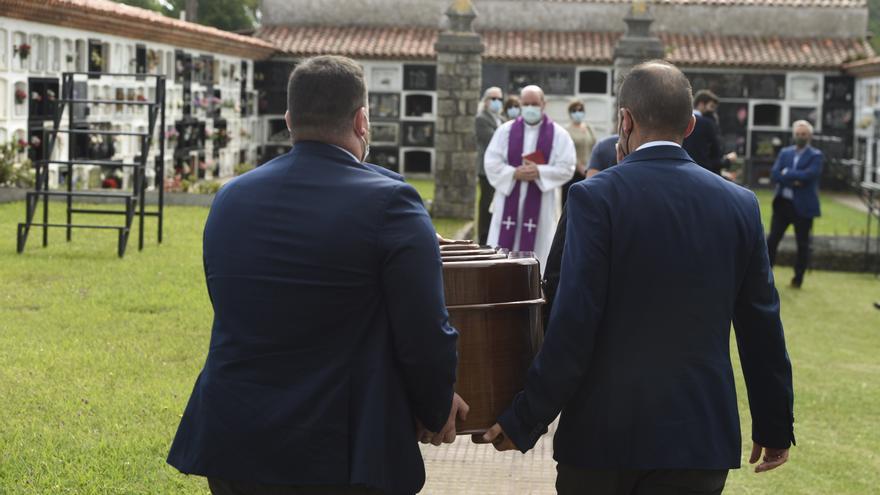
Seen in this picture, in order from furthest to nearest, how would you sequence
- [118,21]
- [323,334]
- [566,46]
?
[566,46] < [118,21] < [323,334]

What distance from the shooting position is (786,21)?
103 feet

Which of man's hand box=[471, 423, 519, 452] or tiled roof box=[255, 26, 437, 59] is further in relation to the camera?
tiled roof box=[255, 26, 437, 59]

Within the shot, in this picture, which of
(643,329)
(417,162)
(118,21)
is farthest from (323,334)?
(417,162)

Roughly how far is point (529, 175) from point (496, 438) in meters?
6.67

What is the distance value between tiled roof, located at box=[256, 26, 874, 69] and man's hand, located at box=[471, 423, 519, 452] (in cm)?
2555

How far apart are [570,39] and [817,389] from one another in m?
23.2

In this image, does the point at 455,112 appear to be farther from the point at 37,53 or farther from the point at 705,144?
the point at 705,144

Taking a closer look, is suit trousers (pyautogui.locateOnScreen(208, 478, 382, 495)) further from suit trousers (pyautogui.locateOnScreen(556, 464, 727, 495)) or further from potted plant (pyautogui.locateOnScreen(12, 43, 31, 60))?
potted plant (pyautogui.locateOnScreen(12, 43, 31, 60))

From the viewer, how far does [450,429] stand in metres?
3.14

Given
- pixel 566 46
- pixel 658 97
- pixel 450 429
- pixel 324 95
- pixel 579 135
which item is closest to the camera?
pixel 324 95

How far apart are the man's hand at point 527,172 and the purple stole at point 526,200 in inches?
3.9

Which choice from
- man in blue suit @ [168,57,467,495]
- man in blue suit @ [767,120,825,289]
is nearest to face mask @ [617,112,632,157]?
man in blue suit @ [168,57,467,495]

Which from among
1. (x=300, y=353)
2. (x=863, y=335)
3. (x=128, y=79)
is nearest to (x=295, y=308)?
(x=300, y=353)

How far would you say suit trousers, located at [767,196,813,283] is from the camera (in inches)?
551
